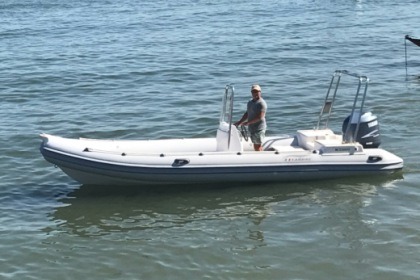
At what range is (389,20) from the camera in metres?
34.1

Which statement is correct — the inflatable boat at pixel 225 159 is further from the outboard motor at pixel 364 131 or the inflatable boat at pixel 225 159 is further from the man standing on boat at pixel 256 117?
the man standing on boat at pixel 256 117

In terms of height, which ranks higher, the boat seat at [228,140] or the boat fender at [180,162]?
the boat seat at [228,140]

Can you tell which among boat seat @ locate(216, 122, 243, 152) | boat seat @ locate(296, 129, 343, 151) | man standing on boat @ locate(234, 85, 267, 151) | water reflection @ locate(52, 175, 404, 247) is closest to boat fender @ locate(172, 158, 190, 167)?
water reflection @ locate(52, 175, 404, 247)

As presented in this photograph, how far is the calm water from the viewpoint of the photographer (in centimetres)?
1041

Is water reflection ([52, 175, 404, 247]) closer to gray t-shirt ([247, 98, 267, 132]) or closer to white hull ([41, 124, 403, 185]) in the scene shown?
white hull ([41, 124, 403, 185])

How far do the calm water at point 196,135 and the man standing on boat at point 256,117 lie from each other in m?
0.93

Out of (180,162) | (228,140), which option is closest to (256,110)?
(228,140)

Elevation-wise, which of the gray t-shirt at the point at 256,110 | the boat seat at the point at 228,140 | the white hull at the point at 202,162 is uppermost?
the gray t-shirt at the point at 256,110

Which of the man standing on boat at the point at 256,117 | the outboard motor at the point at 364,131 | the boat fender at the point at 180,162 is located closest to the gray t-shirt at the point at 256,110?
the man standing on boat at the point at 256,117

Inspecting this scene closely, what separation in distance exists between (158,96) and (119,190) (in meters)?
7.56

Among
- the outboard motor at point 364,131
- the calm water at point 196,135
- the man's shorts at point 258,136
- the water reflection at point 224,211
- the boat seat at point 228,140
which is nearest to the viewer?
the calm water at point 196,135

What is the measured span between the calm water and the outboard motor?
79cm

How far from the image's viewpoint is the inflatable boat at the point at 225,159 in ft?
41.2

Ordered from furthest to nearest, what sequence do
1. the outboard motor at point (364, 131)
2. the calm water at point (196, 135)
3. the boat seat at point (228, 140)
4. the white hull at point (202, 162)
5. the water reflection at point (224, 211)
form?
1. the outboard motor at point (364, 131)
2. the boat seat at point (228, 140)
3. the white hull at point (202, 162)
4. the water reflection at point (224, 211)
5. the calm water at point (196, 135)
